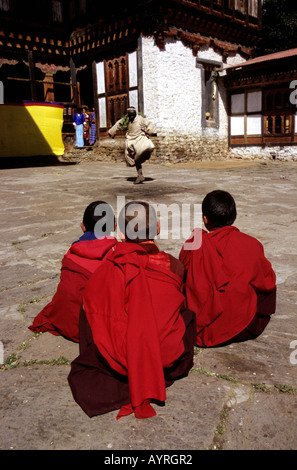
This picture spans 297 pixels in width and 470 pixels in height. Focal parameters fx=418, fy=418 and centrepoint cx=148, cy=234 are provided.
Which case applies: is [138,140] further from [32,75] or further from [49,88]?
[49,88]

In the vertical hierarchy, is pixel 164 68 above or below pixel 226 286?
above

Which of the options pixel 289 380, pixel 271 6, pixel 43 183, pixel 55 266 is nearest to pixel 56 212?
pixel 55 266

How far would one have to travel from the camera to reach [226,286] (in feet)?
7.54

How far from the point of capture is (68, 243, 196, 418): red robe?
1832 mm

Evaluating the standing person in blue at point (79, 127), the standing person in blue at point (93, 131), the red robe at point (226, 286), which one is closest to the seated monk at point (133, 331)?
the red robe at point (226, 286)

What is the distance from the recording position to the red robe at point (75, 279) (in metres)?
2.42

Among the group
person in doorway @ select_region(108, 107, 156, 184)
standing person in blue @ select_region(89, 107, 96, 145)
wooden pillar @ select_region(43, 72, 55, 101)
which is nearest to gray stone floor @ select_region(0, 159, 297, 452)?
person in doorway @ select_region(108, 107, 156, 184)

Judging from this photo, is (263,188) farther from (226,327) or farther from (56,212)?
(226,327)

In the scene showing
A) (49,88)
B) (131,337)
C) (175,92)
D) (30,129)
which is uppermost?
(49,88)

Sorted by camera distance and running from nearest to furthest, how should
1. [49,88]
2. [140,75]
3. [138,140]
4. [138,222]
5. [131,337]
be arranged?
[131,337] < [138,222] < [138,140] < [140,75] < [49,88]

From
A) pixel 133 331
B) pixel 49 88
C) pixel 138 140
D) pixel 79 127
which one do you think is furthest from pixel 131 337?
pixel 49 88

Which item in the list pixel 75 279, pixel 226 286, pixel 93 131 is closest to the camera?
pixel 226 286

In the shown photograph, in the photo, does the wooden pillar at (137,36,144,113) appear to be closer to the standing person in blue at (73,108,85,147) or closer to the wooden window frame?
the standing person in blue at (73,108,85,147)
